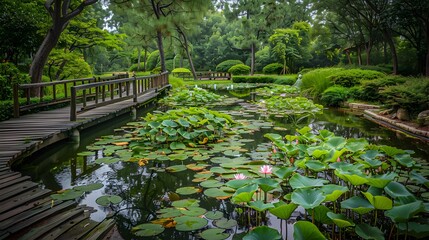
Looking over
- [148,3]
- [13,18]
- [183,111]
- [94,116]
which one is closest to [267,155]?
[183,111]

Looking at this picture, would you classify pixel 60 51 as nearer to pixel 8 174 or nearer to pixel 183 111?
pixel 183 111

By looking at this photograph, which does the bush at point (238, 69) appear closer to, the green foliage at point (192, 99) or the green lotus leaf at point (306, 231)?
the green foliage at point (192, 99)

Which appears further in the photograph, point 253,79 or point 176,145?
point 253,79

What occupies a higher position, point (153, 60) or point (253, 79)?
point (153, 60)

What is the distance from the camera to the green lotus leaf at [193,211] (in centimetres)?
287

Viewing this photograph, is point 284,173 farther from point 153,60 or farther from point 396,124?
point 153,60

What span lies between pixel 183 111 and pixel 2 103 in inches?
147

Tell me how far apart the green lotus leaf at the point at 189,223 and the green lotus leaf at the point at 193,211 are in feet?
0.18

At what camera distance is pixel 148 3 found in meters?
17.4

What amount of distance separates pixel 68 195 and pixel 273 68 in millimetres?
27546

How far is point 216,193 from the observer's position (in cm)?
328

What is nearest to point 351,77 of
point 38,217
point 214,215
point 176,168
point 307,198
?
point 176,168

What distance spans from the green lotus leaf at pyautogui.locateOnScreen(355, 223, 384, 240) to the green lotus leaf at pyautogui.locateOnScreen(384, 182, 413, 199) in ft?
1.03

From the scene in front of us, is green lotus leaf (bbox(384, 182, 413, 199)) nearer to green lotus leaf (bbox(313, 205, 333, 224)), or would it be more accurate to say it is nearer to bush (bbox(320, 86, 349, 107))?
green lotus leaf (bbox(313, 205, 333, 224))
